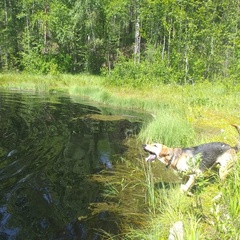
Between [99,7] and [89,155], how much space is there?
2642 centimetres

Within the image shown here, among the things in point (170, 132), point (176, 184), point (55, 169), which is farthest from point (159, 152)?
point (170, 132)

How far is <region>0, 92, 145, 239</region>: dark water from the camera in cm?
439

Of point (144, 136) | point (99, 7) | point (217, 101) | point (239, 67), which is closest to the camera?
point (144, 136)

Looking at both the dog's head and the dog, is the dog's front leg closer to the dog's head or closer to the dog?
the dog

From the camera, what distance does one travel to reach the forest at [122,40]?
23541 mm

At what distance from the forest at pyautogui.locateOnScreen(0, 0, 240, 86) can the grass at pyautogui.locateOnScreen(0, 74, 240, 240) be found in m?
3.30

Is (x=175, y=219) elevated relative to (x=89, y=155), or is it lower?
elevated

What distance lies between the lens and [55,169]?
662 centimetres

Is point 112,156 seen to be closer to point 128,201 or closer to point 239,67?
point 128,201

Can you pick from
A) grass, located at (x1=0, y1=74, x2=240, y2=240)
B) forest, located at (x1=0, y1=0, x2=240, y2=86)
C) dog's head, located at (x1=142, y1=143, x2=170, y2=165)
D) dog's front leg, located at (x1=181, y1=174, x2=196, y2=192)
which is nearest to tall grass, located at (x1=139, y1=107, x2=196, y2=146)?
grass, located at (x1=0, y1=74, x2=240, y2=240)

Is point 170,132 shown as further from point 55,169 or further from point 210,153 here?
point 55,169

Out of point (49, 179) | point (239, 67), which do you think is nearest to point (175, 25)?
point (239, 67)

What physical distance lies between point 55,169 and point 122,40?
3510 centimetres

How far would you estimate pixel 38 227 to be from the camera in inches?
169
